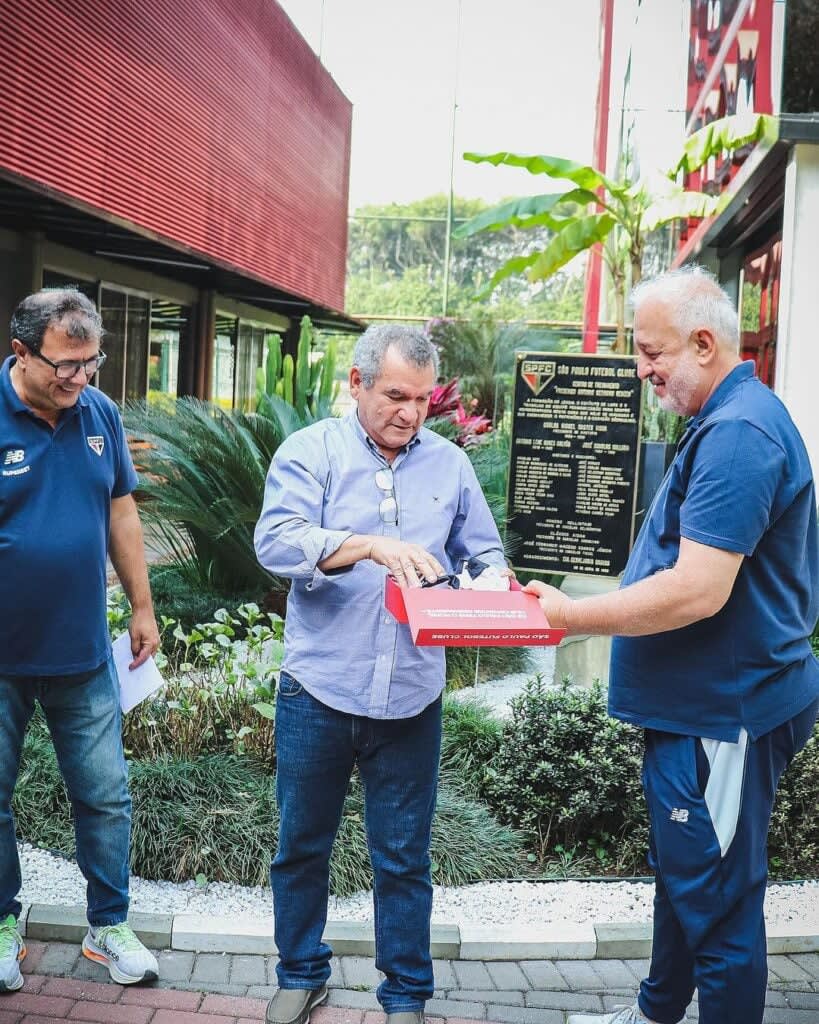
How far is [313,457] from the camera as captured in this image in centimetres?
312

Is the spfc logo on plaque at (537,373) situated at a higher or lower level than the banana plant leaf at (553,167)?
lower

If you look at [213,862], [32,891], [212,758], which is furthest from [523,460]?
[32,891]

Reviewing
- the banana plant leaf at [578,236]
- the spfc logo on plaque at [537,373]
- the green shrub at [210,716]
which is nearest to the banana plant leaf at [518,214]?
the banana plant leaf at [578,236]

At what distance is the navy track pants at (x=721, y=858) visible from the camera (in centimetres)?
274

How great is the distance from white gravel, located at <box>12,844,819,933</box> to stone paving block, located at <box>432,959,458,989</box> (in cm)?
21

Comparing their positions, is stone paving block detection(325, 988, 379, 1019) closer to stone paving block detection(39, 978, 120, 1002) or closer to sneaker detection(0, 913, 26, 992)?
stone paving block detection(39, 978, 120, 1002)

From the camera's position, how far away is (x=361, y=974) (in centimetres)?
370

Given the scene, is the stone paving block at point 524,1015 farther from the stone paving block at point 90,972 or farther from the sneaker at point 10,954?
the sneaker at point 10,954

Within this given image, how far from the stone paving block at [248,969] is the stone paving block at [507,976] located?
2.53ft

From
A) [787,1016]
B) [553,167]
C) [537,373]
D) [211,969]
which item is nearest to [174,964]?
[211,969]

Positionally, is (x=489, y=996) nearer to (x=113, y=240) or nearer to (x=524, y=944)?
(x=524, y=944)

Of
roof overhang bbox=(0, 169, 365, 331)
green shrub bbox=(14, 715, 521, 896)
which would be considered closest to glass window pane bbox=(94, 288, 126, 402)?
roof overhang bbox=(0, 169, 365, 331)

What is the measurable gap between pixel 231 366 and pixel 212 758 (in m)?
20.4

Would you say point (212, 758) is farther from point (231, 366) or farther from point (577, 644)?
point (231, 366)
